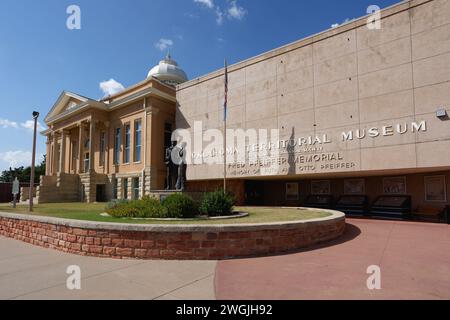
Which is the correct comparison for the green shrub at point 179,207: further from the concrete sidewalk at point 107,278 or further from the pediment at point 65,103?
the pediment at point 65,103

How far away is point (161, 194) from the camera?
14.4 metres

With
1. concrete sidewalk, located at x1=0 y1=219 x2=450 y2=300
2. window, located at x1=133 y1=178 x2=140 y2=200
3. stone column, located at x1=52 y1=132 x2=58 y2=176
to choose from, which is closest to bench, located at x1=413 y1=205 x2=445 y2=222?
concrete sidewalk, located at x1=0 y1=219 x2=450 y2=300

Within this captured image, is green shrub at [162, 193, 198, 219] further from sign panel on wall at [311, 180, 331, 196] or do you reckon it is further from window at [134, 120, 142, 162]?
window at [134, 120, 142, 162]

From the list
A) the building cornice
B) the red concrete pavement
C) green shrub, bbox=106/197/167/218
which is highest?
the building cornice

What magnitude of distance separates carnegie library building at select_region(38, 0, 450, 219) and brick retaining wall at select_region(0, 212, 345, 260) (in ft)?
23.8

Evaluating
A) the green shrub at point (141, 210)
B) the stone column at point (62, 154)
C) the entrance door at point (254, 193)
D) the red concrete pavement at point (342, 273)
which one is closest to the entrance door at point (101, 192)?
the stone column at point (62, 154)

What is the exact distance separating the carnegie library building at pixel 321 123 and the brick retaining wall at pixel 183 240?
726 centimetres

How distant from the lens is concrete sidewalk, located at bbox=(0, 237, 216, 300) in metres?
4.94

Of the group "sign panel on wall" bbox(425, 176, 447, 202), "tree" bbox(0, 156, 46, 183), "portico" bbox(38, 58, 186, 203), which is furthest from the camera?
"tree" bbox(0, 156, 46, 183)

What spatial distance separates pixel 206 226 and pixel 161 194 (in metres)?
7.66

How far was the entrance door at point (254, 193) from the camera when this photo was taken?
2411 cm

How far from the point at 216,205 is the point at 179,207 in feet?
5.86

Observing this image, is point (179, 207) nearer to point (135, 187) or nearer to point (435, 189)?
point (435, 189)

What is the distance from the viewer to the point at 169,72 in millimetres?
42906
